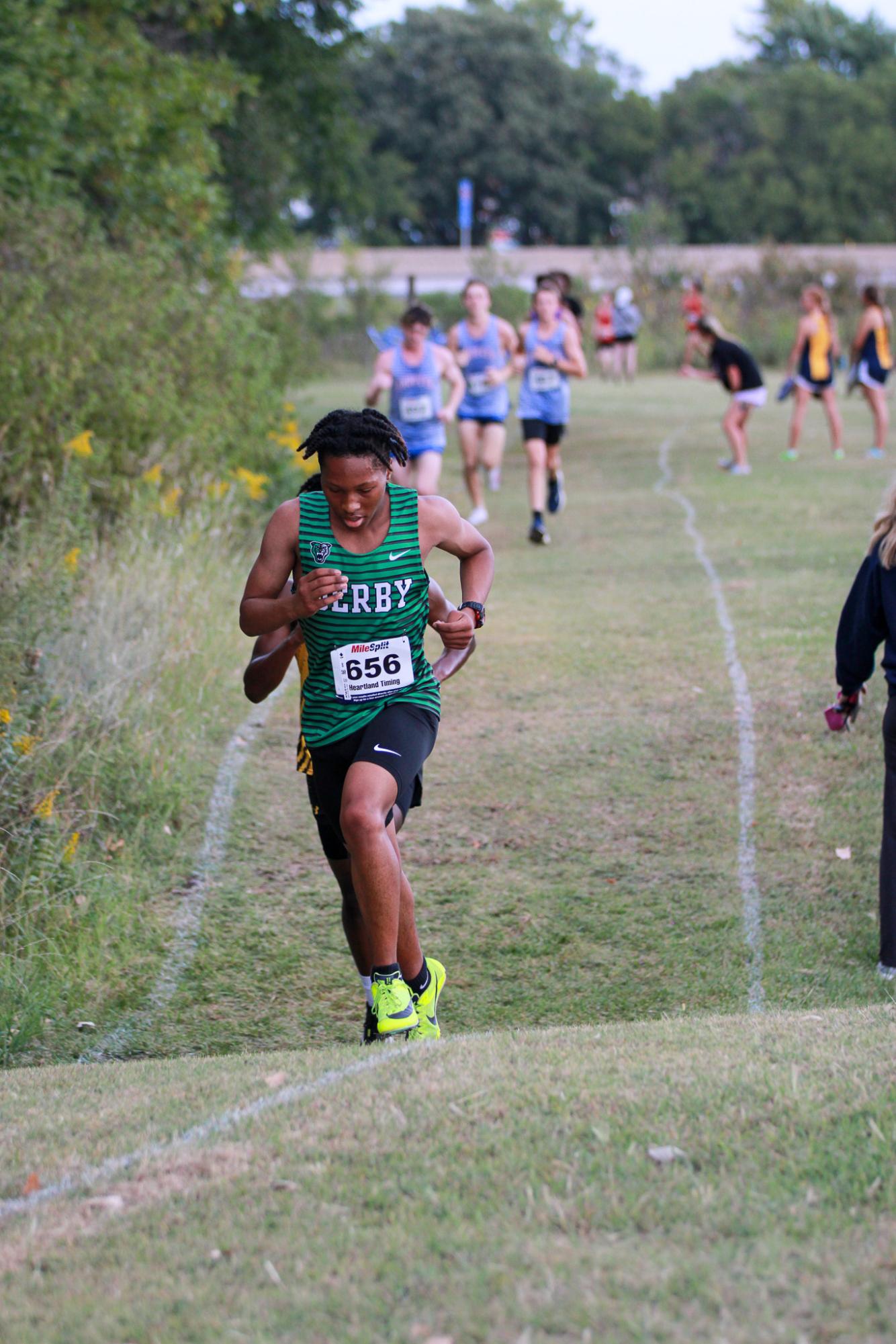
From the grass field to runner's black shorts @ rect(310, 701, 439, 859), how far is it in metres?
0.71

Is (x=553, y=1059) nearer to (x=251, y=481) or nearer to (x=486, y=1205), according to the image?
(x=486, y=1205)

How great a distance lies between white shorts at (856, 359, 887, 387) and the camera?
18859 millimetres

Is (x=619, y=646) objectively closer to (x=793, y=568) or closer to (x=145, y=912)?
(x=793, y=568)

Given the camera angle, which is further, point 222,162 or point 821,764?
point 222,162

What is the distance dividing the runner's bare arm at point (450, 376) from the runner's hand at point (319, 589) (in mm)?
8720

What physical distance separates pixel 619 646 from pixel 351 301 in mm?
38522

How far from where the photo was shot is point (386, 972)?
14.6 feet

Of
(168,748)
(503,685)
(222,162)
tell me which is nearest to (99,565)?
(168,748)

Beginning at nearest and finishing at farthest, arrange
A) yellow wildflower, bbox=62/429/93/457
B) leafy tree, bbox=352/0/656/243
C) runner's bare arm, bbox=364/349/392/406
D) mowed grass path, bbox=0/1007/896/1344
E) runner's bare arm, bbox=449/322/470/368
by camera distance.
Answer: mowed grass path, bbox=0/1007/896/1344
yellow wildflower, bbox=62/429/93/457
runner's bare arm, bbox=364/349/392/406
runner's bare arm, bbox=449/322/470/368
leafy tree, bbox=352/0/656/243

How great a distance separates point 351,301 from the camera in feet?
153

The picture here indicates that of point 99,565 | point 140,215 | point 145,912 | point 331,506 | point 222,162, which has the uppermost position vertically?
point 222,162

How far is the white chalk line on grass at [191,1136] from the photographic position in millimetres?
3330

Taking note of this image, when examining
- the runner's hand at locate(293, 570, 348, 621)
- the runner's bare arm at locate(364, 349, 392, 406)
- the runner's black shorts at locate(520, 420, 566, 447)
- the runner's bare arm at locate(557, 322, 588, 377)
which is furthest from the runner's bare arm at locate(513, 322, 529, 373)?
the runner's hand at locate(293, 570, 348, 621)

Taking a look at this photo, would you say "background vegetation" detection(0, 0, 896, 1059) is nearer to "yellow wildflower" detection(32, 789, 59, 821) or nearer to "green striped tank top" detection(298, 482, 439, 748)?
"yellow wildflower" detection(32, 789, 59, 821)
